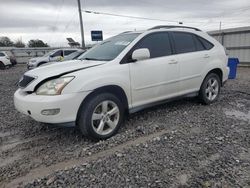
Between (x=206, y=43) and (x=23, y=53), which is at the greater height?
(x=23, y=53)

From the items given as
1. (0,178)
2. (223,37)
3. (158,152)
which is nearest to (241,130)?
(158,152)

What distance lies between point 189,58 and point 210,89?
1106 mm

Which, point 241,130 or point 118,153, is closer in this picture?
point 118,153

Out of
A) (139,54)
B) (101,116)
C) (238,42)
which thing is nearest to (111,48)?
(139,54)

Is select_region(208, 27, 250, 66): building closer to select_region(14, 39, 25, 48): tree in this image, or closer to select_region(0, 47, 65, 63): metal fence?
select_region(0, 47, 65, 63): metal fence

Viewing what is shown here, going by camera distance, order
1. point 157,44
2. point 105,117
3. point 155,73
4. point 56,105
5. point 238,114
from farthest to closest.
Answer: point 238,114 → point 157,44 → point 155,73 → point 105,117 → point 56,105

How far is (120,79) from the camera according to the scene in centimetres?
401

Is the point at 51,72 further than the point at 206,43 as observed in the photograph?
No

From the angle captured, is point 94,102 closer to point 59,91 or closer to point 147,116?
point 59,91

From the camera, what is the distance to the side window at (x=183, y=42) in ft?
16.7

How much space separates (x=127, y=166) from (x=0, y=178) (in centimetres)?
150

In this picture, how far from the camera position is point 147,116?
16.4 ft

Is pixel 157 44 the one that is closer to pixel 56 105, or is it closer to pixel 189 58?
pixel 189 58

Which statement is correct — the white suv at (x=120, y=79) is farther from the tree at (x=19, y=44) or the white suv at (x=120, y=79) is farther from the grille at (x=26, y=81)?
the tree at (x=19, y=44)
